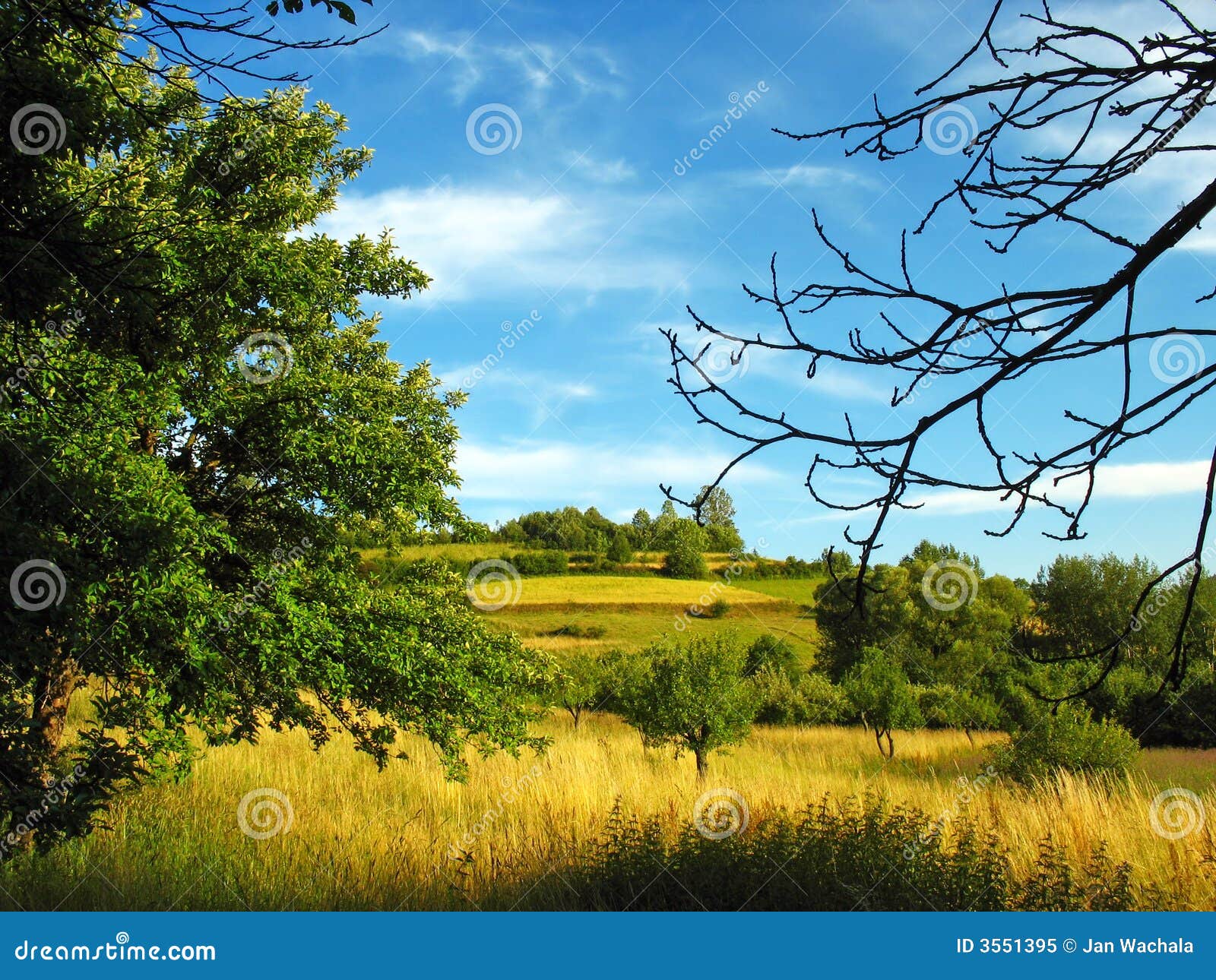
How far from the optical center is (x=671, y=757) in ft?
65.4

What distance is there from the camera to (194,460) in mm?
11406

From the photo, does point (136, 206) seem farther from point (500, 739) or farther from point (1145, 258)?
point (1145, 258)

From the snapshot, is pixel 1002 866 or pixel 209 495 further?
pixel 209 495

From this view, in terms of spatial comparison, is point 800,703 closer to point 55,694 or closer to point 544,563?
point 544,563

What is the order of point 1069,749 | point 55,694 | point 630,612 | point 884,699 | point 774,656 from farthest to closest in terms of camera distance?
point 630,612, point 774,656, point 884,699, point 1069,749, point 55,694

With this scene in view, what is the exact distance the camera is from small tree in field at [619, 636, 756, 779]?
18.9m

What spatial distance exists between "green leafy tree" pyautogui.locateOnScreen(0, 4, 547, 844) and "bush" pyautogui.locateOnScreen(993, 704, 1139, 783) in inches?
402

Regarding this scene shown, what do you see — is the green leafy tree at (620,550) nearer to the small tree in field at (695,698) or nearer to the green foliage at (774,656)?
the green foliage at (774,656)

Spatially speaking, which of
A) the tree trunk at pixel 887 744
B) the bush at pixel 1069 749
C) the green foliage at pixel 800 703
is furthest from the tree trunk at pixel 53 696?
the green foliage at pixel 800 703

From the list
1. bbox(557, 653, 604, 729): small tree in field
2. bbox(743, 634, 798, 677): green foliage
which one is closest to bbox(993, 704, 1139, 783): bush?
bbox(557, 653, 604, 729): small tree in field

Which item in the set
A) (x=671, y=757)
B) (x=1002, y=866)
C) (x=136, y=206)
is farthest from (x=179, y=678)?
(x=671, y=757)

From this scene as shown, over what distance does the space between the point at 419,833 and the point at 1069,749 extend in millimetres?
12505

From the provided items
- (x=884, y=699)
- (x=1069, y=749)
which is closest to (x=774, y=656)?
(x=884, y=699)

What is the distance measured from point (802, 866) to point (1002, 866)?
5.16 ft
